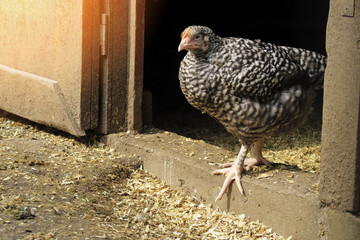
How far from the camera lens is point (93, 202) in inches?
159

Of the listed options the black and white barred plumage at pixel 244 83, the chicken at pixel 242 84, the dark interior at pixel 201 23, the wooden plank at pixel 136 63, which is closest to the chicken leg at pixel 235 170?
the chicken at pixel 242 84

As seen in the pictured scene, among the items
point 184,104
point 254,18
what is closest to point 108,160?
point 184,104

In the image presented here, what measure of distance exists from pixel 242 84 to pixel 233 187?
0.73m

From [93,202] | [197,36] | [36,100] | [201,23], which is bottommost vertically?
[93,202]

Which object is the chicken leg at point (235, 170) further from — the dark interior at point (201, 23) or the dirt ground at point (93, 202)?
the dark interior at point (201, 23)

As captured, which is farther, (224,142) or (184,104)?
(184,104)

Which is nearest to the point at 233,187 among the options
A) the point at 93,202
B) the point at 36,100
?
the point at 93,202

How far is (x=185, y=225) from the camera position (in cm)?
396

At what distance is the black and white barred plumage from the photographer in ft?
12.8

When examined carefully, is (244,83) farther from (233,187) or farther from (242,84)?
→ (233,187)

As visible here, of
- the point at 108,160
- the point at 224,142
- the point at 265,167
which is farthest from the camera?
the point at 224,142

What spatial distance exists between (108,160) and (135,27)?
44.7 inches

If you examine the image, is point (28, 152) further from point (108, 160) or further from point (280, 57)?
point (280, 57)

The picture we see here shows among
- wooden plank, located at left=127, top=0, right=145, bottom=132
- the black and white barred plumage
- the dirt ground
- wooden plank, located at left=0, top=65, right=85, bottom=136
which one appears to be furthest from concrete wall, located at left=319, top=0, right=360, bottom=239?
wooden plank, located at left=0, top=65, right=85, bottom=136
